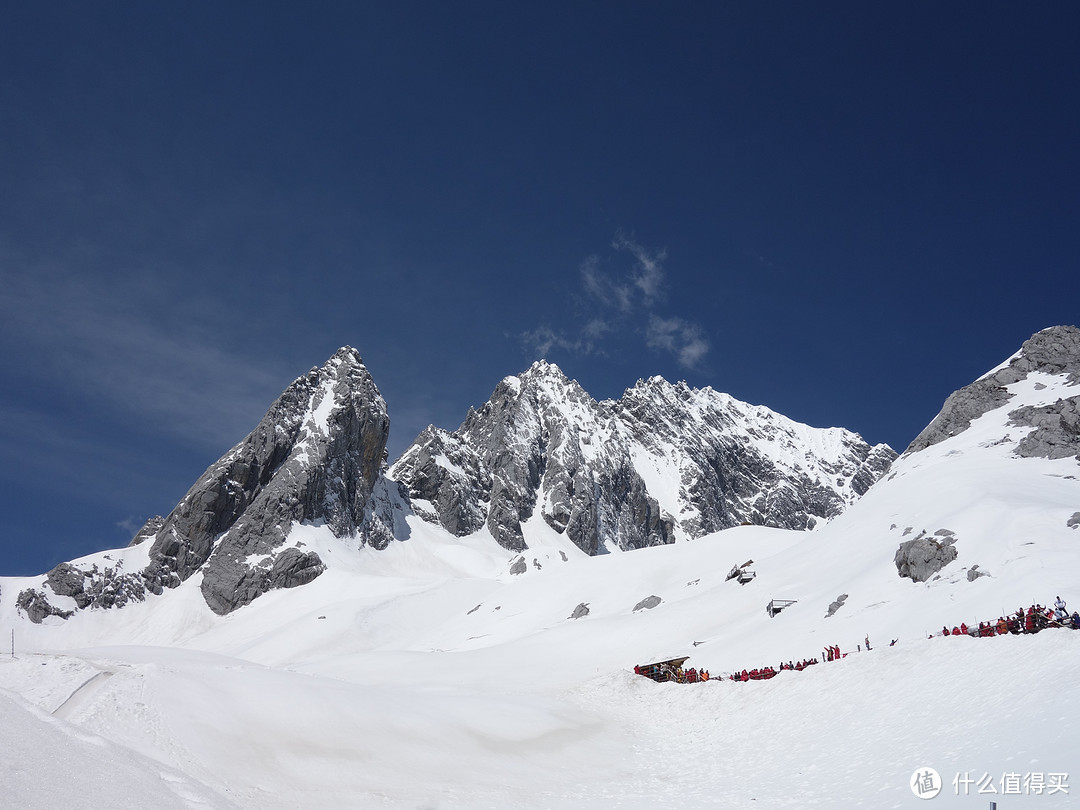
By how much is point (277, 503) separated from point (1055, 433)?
400 ft

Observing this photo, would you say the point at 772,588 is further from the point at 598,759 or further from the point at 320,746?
the point at 320,746

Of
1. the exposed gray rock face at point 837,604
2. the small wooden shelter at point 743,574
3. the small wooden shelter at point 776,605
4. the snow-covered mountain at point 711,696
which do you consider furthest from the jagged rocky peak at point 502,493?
the exposed gray rock face at point 837,604

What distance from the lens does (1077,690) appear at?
1684cm

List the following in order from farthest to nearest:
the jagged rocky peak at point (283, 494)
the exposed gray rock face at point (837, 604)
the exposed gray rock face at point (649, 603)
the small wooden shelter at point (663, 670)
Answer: the jagged rocky peak at point (283, 494) → the exposed gray rock face at point (649, 603) → the exposed gray rock face at point (837, 604) → the small wooden shelter at point (663, 670)

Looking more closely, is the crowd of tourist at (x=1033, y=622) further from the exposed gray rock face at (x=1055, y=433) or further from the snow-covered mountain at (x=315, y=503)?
the snow-covered mountain at (x=315, y=503)

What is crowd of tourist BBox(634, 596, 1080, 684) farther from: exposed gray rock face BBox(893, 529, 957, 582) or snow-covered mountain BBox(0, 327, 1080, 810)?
exposed gray rock face BBox(893, 529, 957, 582)

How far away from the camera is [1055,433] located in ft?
176

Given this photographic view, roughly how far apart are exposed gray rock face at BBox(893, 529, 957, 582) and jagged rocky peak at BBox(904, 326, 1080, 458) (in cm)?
2582

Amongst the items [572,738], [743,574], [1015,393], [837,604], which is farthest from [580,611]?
[1015,393]

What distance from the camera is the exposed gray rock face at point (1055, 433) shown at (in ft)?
170

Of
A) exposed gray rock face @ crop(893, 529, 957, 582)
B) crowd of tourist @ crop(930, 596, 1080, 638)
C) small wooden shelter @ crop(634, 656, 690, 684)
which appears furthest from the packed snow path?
exposed gray rock face @ crop(893, 529, 957, 582)

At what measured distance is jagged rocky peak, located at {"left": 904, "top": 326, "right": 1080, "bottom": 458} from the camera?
2363 inches

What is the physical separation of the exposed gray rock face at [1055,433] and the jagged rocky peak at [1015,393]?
0.22 m

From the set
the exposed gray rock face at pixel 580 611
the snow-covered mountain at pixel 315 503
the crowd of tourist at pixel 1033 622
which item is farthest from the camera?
the snow-covered mountain at pixel 315 503
